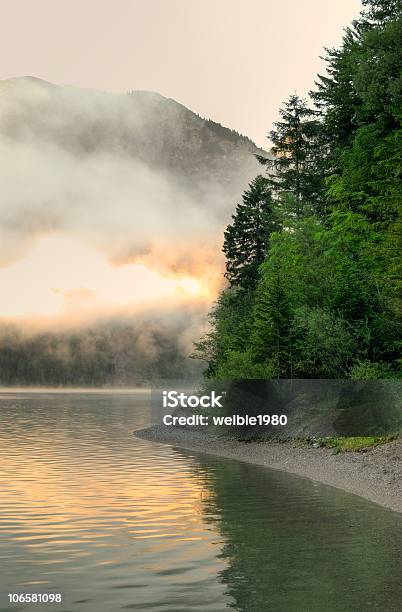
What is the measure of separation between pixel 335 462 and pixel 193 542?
1978cm

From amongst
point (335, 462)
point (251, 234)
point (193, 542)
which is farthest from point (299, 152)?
point (193, 542)

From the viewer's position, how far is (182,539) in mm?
22203

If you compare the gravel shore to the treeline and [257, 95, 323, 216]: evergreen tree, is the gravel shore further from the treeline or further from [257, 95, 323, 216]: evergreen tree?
[257, 95, 323, 216]: evergreen tree

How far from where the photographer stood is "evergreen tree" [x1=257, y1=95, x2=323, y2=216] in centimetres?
8219

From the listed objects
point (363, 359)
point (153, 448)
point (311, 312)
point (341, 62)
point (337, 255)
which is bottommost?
point (153, 448)

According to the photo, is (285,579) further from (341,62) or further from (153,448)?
(341,62)

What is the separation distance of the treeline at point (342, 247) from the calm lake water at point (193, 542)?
13932 millimetres

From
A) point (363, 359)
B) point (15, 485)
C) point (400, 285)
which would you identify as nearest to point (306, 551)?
point (15, 485)

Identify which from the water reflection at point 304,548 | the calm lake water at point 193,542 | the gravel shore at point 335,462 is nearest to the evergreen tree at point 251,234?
the gravel shore at point 335,462

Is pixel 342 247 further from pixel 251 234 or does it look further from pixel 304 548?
pixel 304 548

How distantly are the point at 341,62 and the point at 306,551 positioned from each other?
55.4 m

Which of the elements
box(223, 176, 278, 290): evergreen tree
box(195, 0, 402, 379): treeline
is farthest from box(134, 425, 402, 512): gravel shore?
box(223, 176, 278, 290): evergreen tree

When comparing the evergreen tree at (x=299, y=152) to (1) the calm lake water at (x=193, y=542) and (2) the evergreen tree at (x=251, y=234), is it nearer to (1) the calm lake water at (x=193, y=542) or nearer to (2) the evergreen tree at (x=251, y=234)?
(2) the evergreen tree at (x=251, y=234)

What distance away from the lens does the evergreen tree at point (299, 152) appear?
270 ft
